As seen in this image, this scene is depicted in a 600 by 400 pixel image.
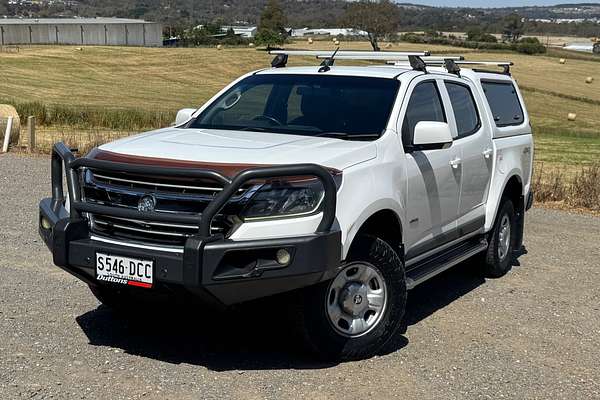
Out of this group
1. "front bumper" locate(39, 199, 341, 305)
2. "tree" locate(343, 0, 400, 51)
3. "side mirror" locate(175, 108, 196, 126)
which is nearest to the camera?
"front bumper" locate(39, 199, 341, 305)

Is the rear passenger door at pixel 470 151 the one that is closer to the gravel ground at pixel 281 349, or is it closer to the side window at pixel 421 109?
Answer: the side window at pixel 421 109

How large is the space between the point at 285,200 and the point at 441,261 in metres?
2.13

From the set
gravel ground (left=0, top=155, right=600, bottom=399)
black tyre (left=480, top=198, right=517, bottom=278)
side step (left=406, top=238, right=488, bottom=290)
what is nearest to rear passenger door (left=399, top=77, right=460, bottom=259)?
side step (left=406, top=238, right=488, bottom=290)

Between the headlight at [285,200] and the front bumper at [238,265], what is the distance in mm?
179

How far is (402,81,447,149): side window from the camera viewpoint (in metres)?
6.31

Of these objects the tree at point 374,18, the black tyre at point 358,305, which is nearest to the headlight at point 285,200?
the black tyre at point 358,305

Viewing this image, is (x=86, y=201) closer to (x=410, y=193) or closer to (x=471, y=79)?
(x=410, y=193)

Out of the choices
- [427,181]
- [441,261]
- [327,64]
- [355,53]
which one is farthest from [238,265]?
[327,64]

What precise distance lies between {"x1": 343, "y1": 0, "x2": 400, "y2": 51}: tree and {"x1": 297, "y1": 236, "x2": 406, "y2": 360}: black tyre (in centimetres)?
9617

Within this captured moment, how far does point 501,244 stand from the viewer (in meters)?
8.17

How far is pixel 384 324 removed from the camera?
222 inches

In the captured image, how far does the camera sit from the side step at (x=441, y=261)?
623 centimetres

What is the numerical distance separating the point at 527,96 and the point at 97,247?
49.6 metres

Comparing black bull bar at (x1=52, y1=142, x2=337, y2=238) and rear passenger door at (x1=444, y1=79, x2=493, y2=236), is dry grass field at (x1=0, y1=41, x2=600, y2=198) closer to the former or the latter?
rear passenger door at (x1=444, y1=79, x2=493, y2=236)
